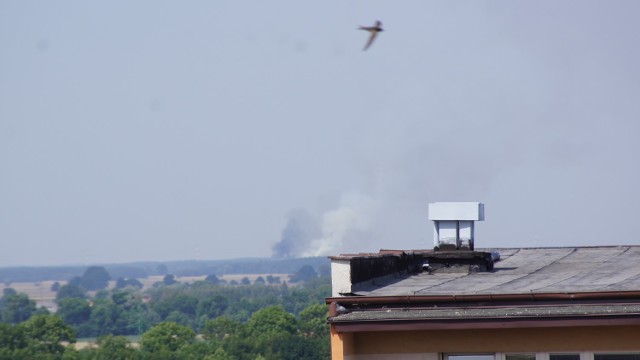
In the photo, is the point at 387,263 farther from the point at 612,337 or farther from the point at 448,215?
the point at 612,337

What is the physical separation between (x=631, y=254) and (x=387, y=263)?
14.5 ft

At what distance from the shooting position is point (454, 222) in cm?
2297

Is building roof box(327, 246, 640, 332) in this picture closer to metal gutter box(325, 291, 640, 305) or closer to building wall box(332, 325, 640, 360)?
metal gutter box(325, 291, 640, 305)

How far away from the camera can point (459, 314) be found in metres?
17.1

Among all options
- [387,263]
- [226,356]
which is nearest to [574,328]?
[387,263]

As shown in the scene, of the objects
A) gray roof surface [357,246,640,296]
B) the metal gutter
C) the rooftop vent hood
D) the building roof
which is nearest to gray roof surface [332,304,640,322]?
the building roof

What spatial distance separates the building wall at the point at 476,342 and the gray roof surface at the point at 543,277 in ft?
2.25

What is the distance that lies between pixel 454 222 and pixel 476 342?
5901 mm

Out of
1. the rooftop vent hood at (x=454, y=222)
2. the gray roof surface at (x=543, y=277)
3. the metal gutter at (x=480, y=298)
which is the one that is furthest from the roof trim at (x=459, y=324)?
the rooftop vent hood at (x=454, y=222)

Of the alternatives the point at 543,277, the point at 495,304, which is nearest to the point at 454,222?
the point at 543,277

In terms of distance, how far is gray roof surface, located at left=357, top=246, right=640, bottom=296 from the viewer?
18.2 m

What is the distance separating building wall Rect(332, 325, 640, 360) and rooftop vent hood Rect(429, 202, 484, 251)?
5.56 metres

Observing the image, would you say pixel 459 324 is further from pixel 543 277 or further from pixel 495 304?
pixel 543 277

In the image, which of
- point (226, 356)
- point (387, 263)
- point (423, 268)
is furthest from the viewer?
point (226, 356)
